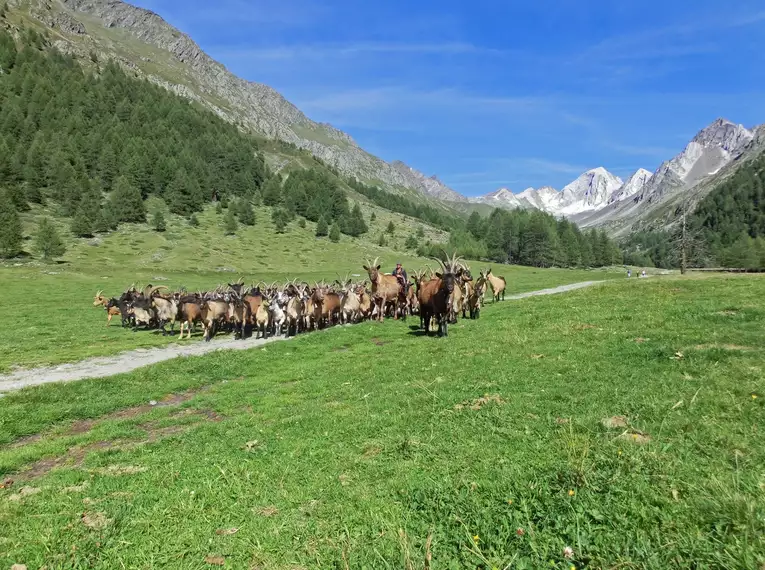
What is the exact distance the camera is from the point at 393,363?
15.9 meters

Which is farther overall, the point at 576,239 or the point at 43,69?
the point at 43,69

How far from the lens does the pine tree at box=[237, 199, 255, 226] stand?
133200mm

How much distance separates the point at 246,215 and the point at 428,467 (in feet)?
446

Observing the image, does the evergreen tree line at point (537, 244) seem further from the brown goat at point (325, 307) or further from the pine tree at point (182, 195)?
the brown goat at point (325, 307)

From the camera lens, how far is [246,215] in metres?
134

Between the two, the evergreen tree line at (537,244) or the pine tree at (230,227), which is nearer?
the pine tree at (230,227)

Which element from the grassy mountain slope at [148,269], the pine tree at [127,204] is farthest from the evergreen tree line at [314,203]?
the pine tree at [127,204]

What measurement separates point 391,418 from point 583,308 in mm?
17543

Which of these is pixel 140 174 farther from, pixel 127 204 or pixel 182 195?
pixel 127 204

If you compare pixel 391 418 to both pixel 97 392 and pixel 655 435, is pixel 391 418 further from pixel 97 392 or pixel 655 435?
pixel 97 392

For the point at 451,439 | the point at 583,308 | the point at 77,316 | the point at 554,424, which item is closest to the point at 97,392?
the point at 451,439

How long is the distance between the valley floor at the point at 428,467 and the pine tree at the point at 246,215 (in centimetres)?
12506

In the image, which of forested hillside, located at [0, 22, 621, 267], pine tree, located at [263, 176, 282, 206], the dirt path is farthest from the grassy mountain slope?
pine tree, located at [263, 176, 282, 206]

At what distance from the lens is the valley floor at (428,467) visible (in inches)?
178
